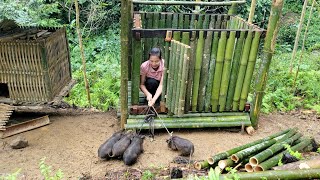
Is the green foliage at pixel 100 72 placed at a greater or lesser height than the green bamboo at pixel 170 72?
lesser

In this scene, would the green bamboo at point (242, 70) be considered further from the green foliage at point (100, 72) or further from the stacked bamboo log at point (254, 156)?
the green foliage at point (100, 72)

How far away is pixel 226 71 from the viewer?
18.5ft

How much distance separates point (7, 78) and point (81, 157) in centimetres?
→ 203

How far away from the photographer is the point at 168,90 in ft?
18.4

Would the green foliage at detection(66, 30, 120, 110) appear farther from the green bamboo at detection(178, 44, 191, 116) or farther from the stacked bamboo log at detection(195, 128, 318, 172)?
the stacked bamboo log at detection(195, 128, 318, 172)

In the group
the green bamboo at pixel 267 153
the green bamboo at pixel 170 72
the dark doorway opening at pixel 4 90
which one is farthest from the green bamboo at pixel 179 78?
the dark doorway opening at pixel 4 90

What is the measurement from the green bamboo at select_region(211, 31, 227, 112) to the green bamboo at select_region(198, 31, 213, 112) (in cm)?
17

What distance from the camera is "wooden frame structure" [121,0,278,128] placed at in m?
5.31

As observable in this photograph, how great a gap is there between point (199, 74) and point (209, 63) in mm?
264

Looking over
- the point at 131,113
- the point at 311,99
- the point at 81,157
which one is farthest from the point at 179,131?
the point at 311,99

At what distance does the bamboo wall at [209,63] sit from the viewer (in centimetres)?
534

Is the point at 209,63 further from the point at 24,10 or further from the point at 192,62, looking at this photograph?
the point at 24,10

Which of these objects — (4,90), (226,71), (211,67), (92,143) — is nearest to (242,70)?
(226,71)

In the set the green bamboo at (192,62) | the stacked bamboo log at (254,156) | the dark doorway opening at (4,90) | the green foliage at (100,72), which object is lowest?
the green foliage at (100,72)
